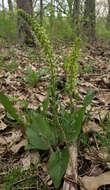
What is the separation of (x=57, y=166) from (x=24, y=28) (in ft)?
18.8

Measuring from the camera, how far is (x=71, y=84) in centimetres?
117

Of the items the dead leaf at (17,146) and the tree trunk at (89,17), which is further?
the tree trunk at (89,17)

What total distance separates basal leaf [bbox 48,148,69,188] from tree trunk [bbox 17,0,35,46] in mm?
5013

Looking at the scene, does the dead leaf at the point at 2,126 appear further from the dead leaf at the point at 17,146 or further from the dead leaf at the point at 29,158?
the dead leaf at the point at 29,158

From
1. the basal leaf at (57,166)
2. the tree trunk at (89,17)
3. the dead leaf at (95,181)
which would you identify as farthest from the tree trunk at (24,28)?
the dead leaf at (95,181)

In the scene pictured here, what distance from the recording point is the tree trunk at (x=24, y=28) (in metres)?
5.29

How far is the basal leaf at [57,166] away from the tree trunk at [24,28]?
5.01 metres

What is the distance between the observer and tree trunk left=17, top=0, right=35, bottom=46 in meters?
5.29

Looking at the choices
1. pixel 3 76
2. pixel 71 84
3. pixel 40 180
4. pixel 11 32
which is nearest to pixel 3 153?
pixel 40 180

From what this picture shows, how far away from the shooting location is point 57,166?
1104mm

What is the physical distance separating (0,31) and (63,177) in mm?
8073

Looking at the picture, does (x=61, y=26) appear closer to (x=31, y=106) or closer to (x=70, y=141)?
(x=31, y=106)

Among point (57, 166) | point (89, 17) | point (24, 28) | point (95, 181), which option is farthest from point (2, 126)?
point (24, 28)

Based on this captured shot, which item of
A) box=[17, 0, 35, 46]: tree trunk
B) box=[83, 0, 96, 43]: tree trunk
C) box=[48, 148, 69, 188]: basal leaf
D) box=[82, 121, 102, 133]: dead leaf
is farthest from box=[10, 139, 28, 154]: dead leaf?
box=[17, 0, 35, 46]: tree trunk
